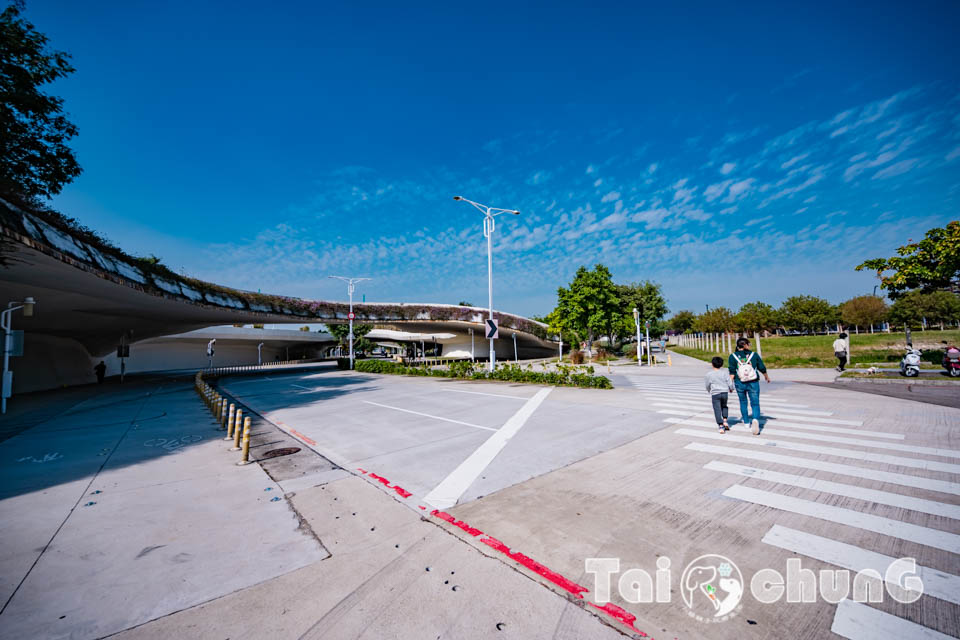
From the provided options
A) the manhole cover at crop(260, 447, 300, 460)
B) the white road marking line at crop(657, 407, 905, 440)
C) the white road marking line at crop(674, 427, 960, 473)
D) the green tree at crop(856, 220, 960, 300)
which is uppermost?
the green tree at crop(856, 220, 960, 300)

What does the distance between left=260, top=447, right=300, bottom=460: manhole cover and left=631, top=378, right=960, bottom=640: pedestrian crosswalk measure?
25.5 feet

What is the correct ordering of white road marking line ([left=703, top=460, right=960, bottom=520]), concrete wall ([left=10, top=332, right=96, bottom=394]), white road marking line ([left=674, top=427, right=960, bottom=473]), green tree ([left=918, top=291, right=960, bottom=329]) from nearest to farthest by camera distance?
white road marking line ([left=703, top=460, right=960, bottom=520]), white road marking line ([left=674, top=427, right=960, bottom=473]), concrete wall ([left=10, top=332, right=96, bottom=394]), green tree ([left=918, top=291, right=960, bottom=329])

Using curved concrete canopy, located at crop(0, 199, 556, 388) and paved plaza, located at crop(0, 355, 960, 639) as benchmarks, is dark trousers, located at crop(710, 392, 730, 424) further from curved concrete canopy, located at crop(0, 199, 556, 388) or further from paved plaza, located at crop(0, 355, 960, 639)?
curved concrete canopy, located at crop(0, 199, 556, 388)

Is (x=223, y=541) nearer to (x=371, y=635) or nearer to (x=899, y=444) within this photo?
(x=371, y=635)

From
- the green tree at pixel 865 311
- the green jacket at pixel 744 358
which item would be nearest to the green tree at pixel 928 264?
the green jacket at pixel 744 358

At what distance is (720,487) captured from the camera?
A: 525cm

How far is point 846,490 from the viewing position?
16.4 feet

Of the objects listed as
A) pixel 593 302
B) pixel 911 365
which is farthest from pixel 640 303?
Answer: pixel 911 365

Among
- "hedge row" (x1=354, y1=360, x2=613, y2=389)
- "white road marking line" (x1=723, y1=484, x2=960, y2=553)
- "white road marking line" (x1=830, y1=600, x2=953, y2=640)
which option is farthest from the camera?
"hedge row" (x1=354, y1=360, x2=613, y2=389)

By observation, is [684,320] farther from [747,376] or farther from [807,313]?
[747,376]

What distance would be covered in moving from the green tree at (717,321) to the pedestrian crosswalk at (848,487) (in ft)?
191

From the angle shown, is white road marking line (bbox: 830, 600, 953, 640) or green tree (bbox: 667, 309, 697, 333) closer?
white road marking line (bbox: 830, 600, 953, 640)

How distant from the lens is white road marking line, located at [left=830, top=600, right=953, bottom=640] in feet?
8.54

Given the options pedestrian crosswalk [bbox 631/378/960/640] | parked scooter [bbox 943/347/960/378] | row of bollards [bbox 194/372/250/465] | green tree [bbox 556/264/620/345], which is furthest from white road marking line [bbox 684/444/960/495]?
green tree [bbox 556/264/620/345]
